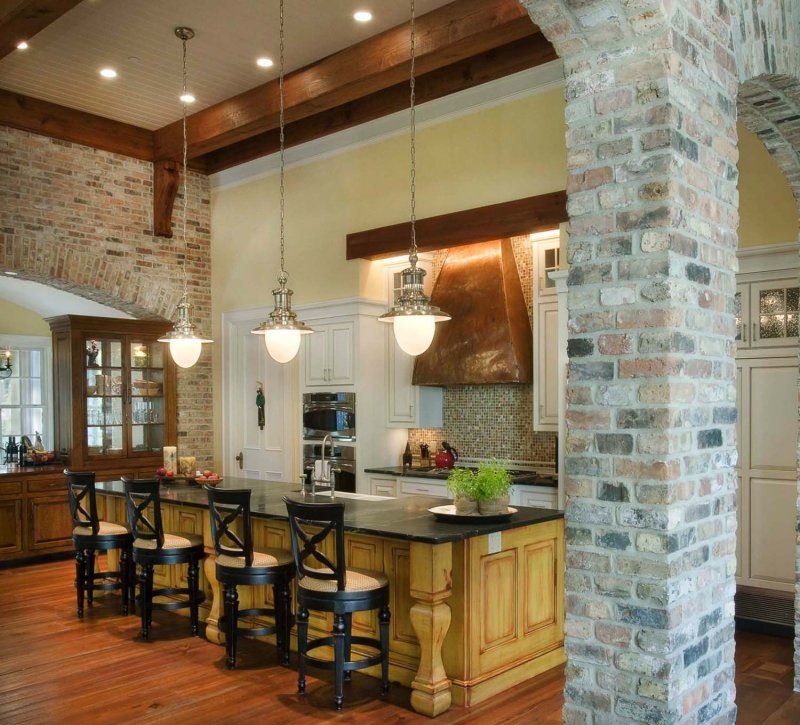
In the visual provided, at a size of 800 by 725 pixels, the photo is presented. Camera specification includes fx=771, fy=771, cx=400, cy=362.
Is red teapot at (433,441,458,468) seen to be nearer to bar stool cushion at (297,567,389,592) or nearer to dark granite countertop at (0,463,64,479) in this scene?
bar stool cushion at (297,567,389,592)

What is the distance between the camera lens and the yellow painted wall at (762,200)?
476cm

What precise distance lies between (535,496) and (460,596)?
197 centimetres

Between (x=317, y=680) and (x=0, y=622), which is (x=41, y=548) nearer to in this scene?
(x=0, y=622)

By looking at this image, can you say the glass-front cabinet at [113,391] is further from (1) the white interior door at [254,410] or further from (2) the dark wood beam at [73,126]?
(2) the dark wood beam at [73,126]

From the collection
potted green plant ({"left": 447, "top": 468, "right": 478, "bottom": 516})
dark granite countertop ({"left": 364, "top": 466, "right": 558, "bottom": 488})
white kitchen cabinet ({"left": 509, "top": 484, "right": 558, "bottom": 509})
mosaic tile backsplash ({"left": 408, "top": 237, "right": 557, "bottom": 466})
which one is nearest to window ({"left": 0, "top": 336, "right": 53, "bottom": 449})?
dark granite countertop ({"left": 364, "top": 466, "right": 558, "bottom": 488})

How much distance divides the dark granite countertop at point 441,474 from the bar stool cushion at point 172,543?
6.56ft

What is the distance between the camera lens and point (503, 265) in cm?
634

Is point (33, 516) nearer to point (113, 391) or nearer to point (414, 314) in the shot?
point (113, 391)

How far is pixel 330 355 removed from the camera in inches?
281

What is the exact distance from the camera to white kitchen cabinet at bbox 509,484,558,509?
219 inches

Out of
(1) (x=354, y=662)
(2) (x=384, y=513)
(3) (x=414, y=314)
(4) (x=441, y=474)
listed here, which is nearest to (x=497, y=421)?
(4) (x=441, y=474)

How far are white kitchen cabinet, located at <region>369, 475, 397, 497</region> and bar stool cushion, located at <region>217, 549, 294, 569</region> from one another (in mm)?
2205

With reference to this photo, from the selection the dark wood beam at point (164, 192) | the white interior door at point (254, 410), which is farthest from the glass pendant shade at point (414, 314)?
the dark wood beam at point (164, 192)

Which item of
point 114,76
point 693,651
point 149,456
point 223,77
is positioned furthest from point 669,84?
point 149,456
